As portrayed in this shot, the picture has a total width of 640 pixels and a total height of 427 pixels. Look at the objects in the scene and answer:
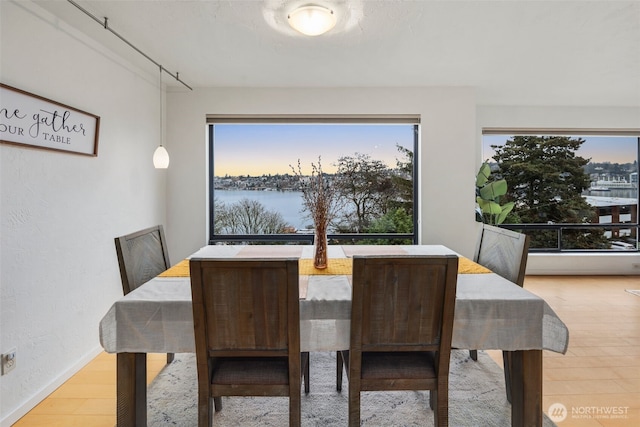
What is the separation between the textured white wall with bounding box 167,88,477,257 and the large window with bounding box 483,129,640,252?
1290 millimetres

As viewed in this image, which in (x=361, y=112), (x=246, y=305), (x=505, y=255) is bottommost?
(x=246, y=305)

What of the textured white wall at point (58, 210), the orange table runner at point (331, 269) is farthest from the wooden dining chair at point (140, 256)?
the textured white wall at point (58, 210)

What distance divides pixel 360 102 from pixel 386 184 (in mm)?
1001

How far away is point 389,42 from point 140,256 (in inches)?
90.2

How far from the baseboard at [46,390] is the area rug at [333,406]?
1.97ft

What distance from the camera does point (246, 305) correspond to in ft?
4.58

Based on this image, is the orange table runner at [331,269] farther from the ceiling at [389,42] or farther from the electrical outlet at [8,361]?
the ceiling at [389,42]

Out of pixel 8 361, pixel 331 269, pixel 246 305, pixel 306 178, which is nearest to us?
pixel 246 305

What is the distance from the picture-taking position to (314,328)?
60.7 inches

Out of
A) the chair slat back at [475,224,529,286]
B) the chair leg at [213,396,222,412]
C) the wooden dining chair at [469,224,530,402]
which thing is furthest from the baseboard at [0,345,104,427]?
the chair slat back at [475,224,529,286]

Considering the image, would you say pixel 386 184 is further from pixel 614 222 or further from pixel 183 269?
pixel 614 222

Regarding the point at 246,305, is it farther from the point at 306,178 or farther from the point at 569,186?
the point at 569,186

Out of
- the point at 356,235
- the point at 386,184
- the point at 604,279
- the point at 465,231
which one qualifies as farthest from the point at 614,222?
the point at 356,235

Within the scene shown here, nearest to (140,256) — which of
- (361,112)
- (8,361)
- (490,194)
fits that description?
(8,361)
